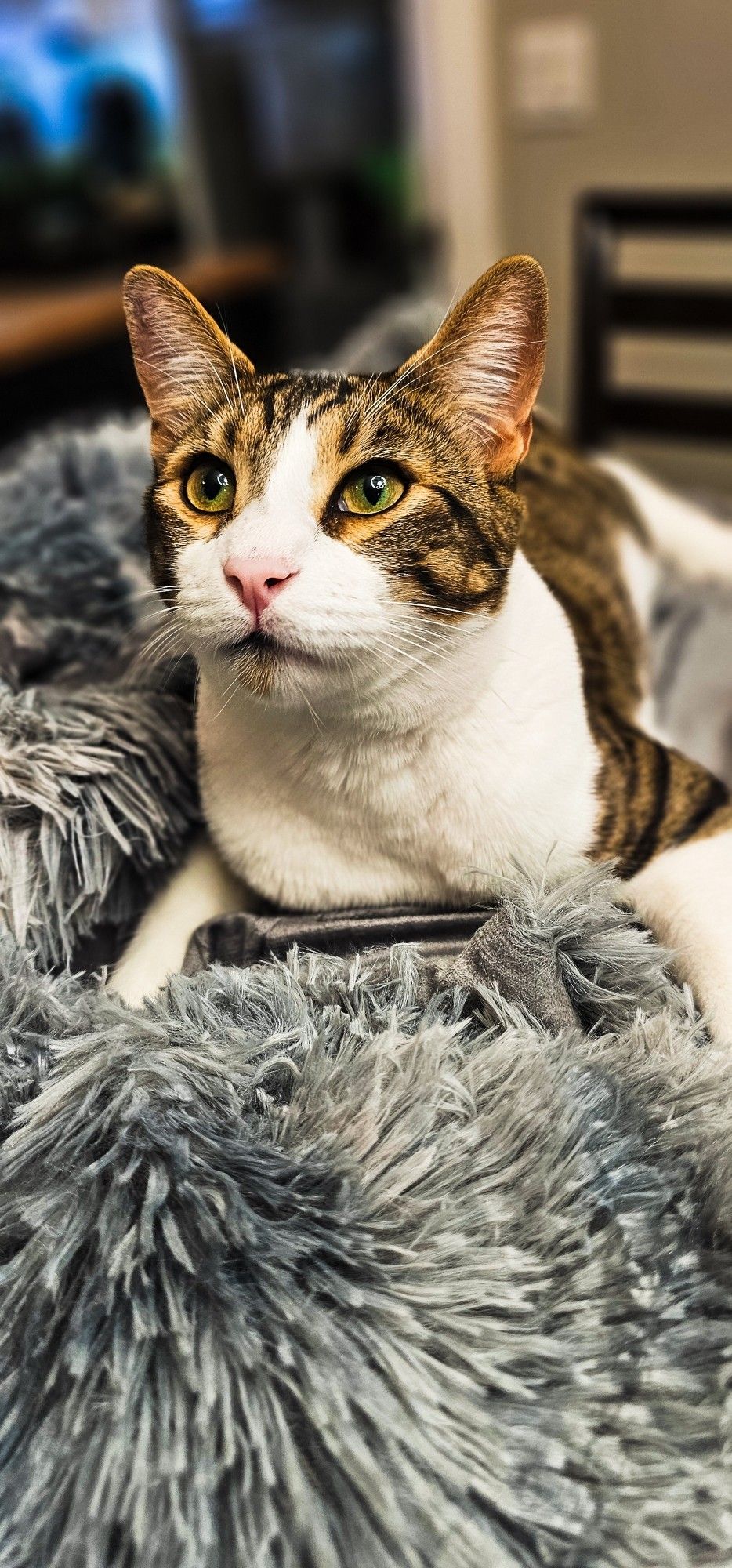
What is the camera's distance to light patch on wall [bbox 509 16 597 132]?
1.95 m

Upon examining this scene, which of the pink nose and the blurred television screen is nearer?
the pink nose

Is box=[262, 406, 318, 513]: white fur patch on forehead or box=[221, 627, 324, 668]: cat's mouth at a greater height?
box=[262, 406, 318, 513]: white fur patch on forehead

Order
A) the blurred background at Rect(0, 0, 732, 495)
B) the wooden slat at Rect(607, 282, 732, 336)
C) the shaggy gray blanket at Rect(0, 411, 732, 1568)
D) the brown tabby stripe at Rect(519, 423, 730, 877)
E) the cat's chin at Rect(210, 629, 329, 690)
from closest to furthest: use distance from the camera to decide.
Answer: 1. the shaggy gray blanket at Rect(0, 411, 732, 1568)
2. the cat's chin at Rect(210, 629, 329, 690)
3. the brown tabby stripe at Rect(519, 423, 730, 877)
4. the wooden slat at Rect(607, 282, 732, 336)
5. the blurred background at Rect(0, 0, 732, 495)

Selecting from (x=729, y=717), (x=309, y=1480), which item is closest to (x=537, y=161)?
(x=729, y=717)

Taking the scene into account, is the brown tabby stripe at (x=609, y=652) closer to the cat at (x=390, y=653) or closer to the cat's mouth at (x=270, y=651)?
the cat at (x=390, y=653)

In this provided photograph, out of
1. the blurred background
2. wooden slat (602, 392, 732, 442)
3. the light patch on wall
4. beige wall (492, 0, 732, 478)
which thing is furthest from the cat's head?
the light patch on wall

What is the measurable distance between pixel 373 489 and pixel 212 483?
98mm

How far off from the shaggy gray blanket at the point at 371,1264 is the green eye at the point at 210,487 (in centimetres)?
26

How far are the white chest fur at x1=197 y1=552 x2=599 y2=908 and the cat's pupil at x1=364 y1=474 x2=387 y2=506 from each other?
3.9 inches

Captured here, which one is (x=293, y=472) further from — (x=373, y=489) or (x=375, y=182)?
(x=375, y=182)

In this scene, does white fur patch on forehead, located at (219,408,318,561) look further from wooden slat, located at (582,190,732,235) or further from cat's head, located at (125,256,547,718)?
wooden slat, located at (582,190,732,235)

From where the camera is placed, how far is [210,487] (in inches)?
24.2

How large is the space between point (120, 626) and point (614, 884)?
0.49m

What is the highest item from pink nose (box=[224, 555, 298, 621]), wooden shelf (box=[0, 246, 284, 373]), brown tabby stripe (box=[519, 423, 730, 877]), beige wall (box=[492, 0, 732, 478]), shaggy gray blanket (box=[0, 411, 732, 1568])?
beige wall (box=[492, 0, 732, 478])
